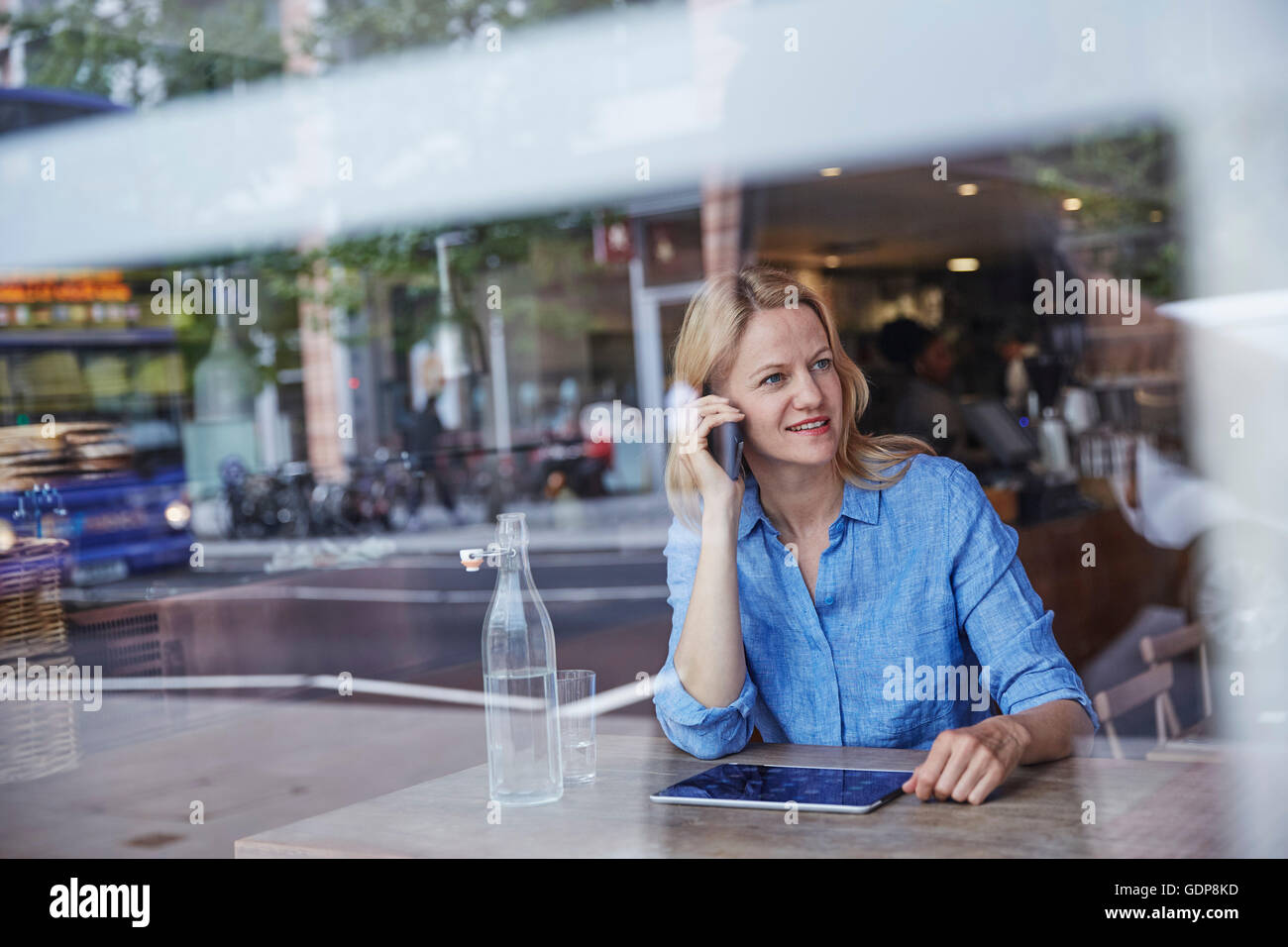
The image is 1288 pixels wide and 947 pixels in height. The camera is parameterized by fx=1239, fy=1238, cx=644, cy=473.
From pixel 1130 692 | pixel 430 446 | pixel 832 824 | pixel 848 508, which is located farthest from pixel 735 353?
pixel 430 446

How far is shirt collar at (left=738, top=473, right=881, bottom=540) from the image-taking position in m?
1.85

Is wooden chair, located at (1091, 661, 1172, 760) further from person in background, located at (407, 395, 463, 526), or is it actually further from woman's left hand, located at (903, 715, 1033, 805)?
person in background, located at (407, 395, 463, 526)

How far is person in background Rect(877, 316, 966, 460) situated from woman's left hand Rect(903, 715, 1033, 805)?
3889mm

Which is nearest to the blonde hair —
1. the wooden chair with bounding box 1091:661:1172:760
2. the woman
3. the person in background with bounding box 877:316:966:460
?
the woman

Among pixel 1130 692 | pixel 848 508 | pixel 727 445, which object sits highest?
pixel 727 445

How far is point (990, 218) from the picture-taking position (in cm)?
859

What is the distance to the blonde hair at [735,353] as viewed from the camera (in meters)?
1.92

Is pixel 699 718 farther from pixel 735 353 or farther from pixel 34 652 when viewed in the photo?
pixel 34 652

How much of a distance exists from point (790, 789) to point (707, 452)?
0.57m

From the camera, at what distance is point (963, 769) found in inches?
54.2

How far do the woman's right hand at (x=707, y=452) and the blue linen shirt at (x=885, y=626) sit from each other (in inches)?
4.5

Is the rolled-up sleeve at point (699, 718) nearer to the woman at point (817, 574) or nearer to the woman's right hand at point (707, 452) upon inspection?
the woman at point (817, 574)
